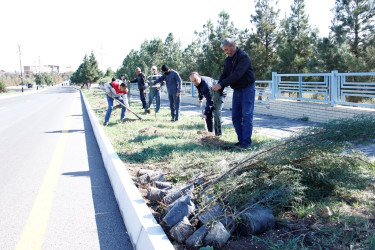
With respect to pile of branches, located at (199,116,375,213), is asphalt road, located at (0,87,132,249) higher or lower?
lower

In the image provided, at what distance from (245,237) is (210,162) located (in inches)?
76.2

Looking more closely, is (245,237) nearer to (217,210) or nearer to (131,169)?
(217,210)

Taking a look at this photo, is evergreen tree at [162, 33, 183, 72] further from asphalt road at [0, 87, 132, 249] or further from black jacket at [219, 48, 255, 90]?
black jacket at [219, 48, 255, 90]

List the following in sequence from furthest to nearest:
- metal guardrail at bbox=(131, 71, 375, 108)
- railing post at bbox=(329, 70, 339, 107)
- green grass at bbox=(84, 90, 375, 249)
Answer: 1. railing post at bbox=(329, 70, 339, 107)
2. metal guardrail at bbox=(131, 71, 375, 108)
3. green grass at bbox=(84, 90, 375, 249)

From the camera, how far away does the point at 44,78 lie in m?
138

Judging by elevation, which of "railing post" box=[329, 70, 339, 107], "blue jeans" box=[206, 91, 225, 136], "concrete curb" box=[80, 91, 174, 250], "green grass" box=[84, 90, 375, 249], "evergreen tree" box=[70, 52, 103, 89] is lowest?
"concrete curb" box=[80, 91, 174, 250]

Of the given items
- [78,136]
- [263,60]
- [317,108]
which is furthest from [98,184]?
[263,60]

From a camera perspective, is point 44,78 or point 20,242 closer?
point 20,242

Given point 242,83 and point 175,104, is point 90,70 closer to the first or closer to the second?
point 175,104

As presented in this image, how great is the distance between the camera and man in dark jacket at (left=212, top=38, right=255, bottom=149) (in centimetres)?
598

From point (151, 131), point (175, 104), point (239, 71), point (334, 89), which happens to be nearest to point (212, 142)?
point (239, 71)

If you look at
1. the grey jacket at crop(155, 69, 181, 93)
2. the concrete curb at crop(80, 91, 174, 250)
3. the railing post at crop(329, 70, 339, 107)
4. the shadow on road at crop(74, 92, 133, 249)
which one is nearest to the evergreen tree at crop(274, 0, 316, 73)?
the railing post at crop(329, 70, 339, 107)

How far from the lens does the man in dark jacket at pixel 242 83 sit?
5.98 metres

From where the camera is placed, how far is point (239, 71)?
5969mm
